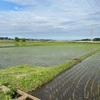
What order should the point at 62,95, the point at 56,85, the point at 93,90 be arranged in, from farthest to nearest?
the point at 56,85 → the point at 93,90 → the point at 62,95

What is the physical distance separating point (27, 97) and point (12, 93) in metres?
0.62

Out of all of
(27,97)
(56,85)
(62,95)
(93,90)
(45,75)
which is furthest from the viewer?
(45,75)

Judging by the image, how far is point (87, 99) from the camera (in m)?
6.58

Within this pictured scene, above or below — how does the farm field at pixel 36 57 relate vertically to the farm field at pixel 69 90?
below

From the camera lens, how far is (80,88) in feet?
26.6

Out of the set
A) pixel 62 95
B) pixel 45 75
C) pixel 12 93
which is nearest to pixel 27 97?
pixel 12 93

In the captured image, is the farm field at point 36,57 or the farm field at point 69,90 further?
the farm field at point 36,57

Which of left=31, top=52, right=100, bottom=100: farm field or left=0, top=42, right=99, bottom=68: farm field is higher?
left=31, top=52, right=100, bottom=100: farm field

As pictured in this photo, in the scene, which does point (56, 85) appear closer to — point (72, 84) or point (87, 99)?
point (72, 84)

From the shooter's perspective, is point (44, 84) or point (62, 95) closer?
point (62, 95)

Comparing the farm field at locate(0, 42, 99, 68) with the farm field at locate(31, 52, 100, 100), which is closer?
the farm field at locate(31, 52, 100, 100)

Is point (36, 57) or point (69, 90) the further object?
point (36, 57)

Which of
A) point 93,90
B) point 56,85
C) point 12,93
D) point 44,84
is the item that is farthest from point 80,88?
point 12,93

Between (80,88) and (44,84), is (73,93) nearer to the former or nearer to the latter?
(80,88)
